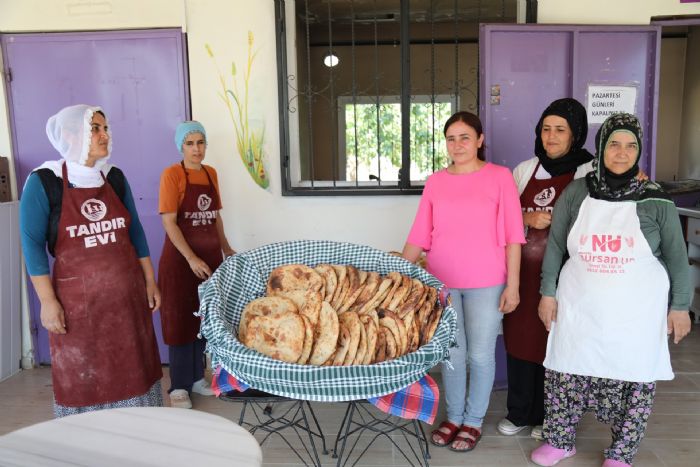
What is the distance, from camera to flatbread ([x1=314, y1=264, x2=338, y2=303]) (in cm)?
193

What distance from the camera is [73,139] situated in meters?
2.14

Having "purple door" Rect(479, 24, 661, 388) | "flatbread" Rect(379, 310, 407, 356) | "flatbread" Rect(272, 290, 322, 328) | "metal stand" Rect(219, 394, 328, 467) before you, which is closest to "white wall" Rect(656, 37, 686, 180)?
"purple door" Rect(479, 24, 661, 388)

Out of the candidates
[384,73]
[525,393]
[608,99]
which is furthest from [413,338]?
[384,73]

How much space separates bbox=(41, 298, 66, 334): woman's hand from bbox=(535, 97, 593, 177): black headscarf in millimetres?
2232

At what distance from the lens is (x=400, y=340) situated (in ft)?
5.69

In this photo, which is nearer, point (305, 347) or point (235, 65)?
point (305, 347)

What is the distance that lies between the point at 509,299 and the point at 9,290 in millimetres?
3234

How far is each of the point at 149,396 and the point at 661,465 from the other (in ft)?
7.76

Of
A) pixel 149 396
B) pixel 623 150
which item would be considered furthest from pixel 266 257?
pixel 623 150

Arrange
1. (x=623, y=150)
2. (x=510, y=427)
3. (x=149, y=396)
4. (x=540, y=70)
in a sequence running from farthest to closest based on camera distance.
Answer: (x=540, y=70) < (x=510, y=427) < (x=149, y=396) < (x=623, y=150)

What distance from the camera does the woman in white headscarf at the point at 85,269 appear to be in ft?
6.98

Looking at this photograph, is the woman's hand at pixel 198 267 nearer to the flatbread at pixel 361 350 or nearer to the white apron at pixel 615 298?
the flatbread at pixel 361 350

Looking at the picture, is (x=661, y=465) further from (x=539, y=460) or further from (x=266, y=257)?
(x=266, y=257)

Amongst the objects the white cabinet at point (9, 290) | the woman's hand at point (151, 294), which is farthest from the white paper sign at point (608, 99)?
the white cabinet at point (9, 290)
